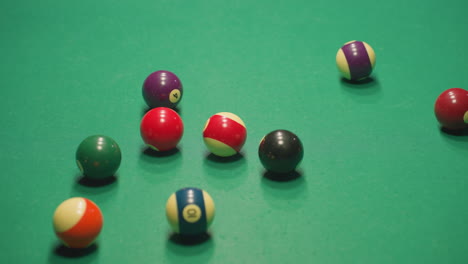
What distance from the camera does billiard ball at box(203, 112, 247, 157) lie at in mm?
5566

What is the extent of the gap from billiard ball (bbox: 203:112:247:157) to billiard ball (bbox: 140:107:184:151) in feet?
1.03

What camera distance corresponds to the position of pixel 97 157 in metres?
5.17

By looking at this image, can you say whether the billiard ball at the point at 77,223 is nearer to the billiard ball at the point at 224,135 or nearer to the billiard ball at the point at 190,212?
the billiard ball at the point at 190,212

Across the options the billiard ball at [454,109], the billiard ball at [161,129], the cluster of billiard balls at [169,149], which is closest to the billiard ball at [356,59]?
the billiard ball at [454,109]

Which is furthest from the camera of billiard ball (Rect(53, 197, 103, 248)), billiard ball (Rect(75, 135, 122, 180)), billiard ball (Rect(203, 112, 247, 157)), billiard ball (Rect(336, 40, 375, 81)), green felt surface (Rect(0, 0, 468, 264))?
billiard ball (Rect(336, 40, 375, 81))

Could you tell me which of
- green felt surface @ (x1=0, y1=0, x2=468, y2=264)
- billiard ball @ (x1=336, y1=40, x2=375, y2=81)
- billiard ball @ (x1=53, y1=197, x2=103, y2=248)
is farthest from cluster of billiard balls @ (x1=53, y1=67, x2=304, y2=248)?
billiard ball @ (x1=336, y1=40, x2=375, y2=81)

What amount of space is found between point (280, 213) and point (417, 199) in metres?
1.32

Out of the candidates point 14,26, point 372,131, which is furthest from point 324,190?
point 14,26

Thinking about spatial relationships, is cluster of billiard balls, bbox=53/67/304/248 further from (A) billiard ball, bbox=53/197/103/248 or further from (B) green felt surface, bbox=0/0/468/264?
(B) green felt surface, bbox=0/0/468/264

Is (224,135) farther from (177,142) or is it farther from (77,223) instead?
(77,223)

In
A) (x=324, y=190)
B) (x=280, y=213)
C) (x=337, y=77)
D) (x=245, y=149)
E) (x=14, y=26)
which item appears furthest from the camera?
(x=14, y=26)

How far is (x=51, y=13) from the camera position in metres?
9.20

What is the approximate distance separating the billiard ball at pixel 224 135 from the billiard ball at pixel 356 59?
84.9 inches

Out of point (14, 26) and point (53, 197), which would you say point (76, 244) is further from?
point (14, 26)
